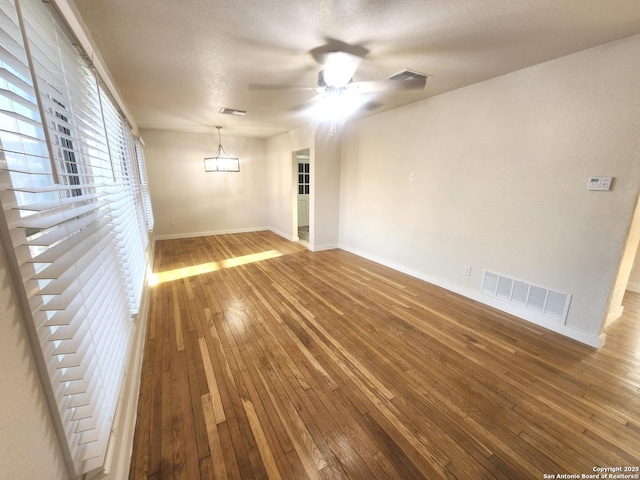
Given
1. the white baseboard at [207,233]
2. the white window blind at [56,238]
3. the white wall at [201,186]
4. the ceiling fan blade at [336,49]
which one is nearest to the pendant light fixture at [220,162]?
the white wall at [201,186]

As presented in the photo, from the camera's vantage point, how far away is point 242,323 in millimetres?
2584

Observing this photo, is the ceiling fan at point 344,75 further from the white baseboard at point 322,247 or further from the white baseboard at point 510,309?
the white baseboard at point 322,247

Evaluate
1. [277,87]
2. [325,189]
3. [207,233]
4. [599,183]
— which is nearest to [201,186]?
[207,233]

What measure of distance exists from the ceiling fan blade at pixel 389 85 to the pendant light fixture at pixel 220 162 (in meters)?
4.47

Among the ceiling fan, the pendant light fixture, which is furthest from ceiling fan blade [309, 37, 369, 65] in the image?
the pendant light fixture

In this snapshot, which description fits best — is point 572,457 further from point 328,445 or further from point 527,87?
point 527,87

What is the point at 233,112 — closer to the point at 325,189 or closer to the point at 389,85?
the point at 325,189

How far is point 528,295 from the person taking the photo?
8.68 ft

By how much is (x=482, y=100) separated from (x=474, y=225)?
4.43ft

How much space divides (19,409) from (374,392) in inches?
67.4

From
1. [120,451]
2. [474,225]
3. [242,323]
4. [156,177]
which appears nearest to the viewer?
[120,451]

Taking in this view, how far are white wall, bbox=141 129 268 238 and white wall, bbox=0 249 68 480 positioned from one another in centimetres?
590

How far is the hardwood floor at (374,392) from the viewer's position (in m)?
1.36

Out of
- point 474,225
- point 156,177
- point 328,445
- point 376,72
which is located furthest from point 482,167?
point 156,177
